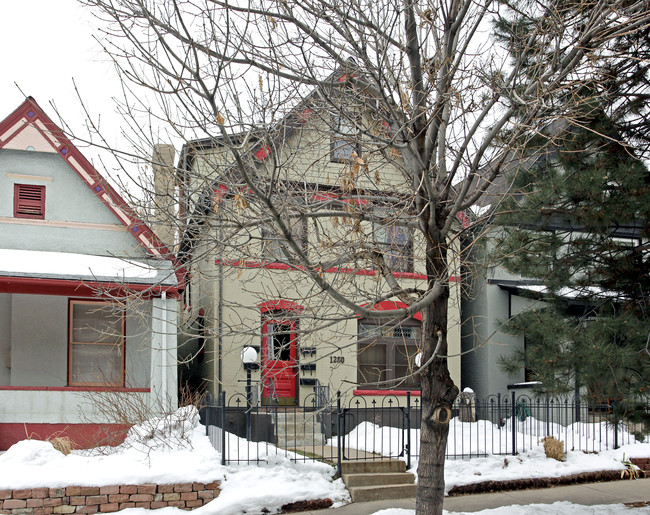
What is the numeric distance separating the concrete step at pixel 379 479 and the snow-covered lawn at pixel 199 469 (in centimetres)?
16

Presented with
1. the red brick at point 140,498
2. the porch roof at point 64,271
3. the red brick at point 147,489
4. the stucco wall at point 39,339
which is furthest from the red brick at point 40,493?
the stucco wall at point 39,339

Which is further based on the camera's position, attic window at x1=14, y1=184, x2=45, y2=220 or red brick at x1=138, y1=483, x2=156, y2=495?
attic window at x1=14, y1=184, x2=45, y2=220

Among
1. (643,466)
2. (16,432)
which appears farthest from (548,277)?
(16,432)

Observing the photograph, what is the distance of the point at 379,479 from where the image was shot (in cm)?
978

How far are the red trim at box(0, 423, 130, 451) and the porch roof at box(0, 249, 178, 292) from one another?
2528mm

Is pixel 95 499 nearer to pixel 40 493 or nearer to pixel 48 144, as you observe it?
pixel 40 493

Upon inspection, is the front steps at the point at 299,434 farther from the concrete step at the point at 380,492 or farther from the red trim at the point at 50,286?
the red trim at the point at 50,286

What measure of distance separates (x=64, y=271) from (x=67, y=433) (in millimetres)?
2988

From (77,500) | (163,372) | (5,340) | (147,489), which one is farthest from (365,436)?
(5,340)

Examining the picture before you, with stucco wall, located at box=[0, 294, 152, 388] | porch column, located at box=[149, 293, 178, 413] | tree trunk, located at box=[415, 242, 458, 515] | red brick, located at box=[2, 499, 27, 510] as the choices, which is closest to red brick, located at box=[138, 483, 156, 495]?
red brick, located at box=[2, 499, 27, 510]

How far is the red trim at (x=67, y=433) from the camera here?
11.5 metres

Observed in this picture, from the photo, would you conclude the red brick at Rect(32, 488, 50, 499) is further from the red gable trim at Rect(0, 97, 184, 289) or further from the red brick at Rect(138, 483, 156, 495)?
the red gable trim at Rect(0, 97, 184, 289)

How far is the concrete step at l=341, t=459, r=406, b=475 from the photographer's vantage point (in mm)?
9844

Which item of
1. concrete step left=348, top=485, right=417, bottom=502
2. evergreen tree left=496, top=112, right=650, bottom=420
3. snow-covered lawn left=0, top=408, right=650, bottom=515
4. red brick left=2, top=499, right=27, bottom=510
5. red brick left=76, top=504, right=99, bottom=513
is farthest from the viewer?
concrete step left=348, top=485, right=417, bottom=502
